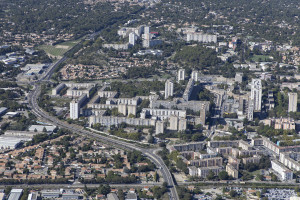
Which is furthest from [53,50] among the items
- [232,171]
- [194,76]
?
[232,171]

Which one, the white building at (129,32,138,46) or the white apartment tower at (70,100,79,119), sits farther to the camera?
the white building at (129,32,138,46)

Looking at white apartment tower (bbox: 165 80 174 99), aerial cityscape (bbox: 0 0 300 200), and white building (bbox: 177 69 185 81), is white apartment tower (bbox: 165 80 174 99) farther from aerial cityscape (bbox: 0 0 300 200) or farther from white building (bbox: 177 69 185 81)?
white building (bbox: 177 69 185 81)

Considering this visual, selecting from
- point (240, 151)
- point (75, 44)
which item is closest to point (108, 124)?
point (240, 151)

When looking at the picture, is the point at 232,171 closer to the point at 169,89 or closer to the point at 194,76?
A: the point at 169,89

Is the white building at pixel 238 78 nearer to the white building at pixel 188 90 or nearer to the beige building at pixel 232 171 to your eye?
the white building at pixel 188 90

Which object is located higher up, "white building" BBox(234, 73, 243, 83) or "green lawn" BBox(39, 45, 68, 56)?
"green lawn" BBox(39, 45, 68, 56)

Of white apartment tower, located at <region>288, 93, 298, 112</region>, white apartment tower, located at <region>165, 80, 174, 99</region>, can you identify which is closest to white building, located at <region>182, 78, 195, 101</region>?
white apartment tower, located at <region>165, 80, 174, 99</region>
